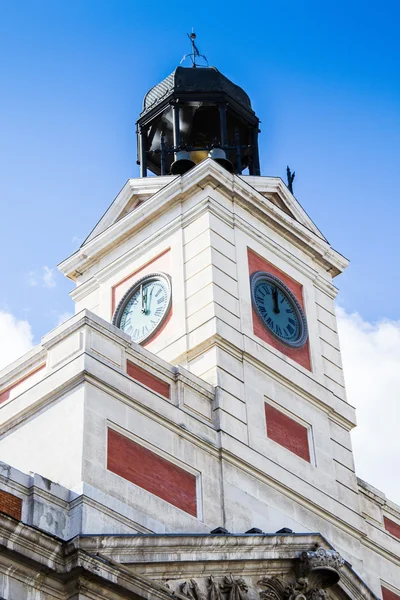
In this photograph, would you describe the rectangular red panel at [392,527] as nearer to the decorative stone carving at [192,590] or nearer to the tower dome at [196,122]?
the decorative stone carving at [192,590]

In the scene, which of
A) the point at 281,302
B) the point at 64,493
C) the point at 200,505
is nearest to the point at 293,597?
the point at 200,505

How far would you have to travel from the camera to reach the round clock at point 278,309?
2972cm

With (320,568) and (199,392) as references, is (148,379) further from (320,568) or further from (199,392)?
(320,568)

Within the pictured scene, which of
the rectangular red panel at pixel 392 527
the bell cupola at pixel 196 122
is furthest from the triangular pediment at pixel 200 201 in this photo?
the rectangular red panel at pixel 392 527

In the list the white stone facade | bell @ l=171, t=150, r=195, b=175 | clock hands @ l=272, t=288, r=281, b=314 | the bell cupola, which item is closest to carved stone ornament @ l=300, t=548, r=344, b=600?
the white stone facade

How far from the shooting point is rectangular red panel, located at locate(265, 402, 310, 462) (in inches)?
1086

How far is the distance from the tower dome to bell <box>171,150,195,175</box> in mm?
437

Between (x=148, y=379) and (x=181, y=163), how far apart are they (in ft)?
26.8

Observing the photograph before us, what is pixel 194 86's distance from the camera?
3397cm

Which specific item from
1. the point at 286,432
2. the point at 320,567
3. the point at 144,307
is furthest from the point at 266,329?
the point at 320,567

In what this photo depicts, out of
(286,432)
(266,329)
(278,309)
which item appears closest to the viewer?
(286,432)

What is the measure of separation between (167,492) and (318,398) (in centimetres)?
592

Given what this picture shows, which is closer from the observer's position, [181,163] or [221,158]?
[221,158]

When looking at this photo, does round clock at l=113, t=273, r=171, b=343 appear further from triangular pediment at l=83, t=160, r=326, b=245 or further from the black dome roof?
the black dome roof
